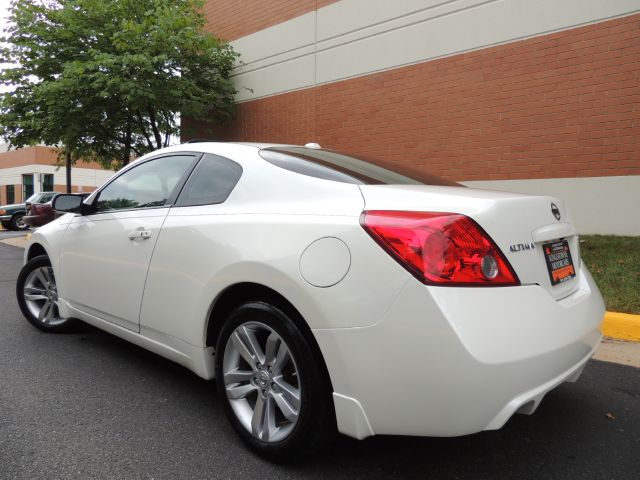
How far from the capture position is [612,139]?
22.8 feet

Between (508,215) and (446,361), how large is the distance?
650 mm

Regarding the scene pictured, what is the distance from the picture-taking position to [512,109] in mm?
7848

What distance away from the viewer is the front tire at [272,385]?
1.96 metres

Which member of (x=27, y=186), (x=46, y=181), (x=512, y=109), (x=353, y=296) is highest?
(x=46, y=181)

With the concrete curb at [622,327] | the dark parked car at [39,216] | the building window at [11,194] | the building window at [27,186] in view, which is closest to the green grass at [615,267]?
the concrete curb at [622,327]

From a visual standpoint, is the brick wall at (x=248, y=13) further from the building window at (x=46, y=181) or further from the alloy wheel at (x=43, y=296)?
the building window at (x=46, y=181)

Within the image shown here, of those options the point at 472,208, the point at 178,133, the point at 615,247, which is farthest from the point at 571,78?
the point at 178,133

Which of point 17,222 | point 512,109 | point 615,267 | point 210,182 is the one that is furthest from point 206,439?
point 17,222

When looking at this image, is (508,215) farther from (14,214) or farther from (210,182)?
(14,214)

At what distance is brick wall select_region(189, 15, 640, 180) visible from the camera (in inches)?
272

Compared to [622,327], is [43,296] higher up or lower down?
higher up

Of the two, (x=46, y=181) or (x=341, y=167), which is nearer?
(x=341, y=167)

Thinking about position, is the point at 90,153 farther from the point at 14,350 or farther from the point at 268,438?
the point at 268,438

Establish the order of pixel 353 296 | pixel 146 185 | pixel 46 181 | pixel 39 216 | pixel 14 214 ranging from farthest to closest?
pixel 46 181 → pixel 14 214 → pixel 39 216 → pixel 146 185 → pixel 353 296
